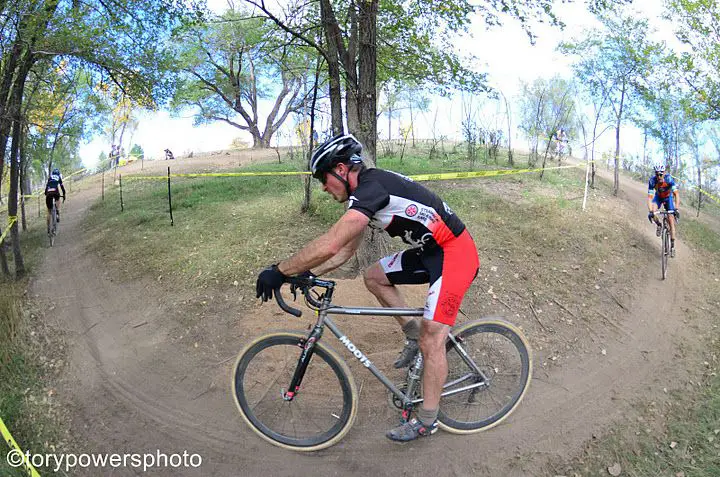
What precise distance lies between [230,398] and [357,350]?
163 centimetres

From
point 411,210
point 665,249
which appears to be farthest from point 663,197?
point 411,210

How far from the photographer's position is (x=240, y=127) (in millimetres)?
40062

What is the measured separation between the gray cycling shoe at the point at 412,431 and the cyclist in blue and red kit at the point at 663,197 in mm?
7806

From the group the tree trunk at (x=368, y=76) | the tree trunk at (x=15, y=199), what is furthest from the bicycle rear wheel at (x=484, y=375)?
the tree trunk at (x=15, y=199)

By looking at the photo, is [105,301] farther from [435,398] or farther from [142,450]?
[435,398]

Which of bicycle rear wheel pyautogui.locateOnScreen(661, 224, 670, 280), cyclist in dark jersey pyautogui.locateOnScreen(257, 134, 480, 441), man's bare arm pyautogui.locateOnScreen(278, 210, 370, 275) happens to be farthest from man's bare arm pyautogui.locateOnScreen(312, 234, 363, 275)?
bicycle rear wheel pyautogui.locateOnScreen(661, 224, 670, 280)

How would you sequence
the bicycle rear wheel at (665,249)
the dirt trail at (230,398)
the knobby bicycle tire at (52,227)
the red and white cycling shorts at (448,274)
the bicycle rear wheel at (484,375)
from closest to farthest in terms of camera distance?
the red and white cycling shorts at (448,274) → the dirt trail at (230,398) → the bicycle rear wheel at (484,375) → the bicycle rear wheel at (665,249) → the knobby bicycle tire at (52,227)

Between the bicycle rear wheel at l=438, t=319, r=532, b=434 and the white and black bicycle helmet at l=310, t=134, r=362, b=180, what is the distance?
1.72m

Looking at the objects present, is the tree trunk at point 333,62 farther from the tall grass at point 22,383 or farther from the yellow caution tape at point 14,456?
the yellow caution tape at point 14,456

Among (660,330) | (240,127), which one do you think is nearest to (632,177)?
(660,330)

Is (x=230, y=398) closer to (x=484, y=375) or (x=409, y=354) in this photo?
(x=409, y=354)

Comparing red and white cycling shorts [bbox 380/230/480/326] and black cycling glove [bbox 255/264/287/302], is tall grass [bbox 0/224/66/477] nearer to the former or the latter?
black cycling glove [bbox 255/264/287/302]

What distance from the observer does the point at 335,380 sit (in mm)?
3744

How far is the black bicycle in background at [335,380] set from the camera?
369cm
